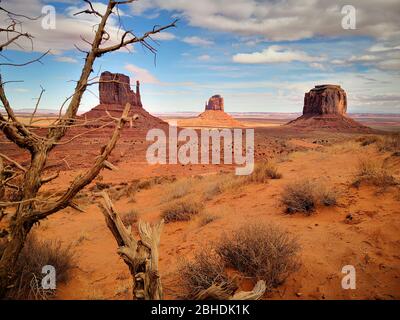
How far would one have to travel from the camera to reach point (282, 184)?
8.67 meters

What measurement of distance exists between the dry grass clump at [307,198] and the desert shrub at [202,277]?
2962 millimetres

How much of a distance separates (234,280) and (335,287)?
1179 mm

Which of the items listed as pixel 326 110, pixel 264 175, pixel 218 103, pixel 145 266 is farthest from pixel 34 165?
pixel 218 103

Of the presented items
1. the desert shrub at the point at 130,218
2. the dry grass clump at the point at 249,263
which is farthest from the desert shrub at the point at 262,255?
the desert shrub at the point at 130,218

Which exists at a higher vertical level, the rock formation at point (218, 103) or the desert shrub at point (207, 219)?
the rock formation at point (218, 103)

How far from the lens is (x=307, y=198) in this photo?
587 centimetres

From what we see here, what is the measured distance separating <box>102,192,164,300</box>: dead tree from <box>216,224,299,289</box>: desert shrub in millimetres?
1324

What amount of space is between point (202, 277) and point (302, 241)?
1.96m

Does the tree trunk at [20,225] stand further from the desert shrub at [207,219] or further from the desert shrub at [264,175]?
the desert shrub at [264,175]

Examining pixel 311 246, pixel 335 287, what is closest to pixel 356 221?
pixel 311 246

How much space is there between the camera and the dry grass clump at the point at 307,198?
5805 mm

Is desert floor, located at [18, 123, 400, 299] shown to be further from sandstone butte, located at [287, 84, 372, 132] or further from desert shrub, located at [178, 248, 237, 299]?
sandstone butte, located at [287, 84, 372, 132]

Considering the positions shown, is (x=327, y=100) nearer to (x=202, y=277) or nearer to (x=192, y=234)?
(x=192, y=234)
